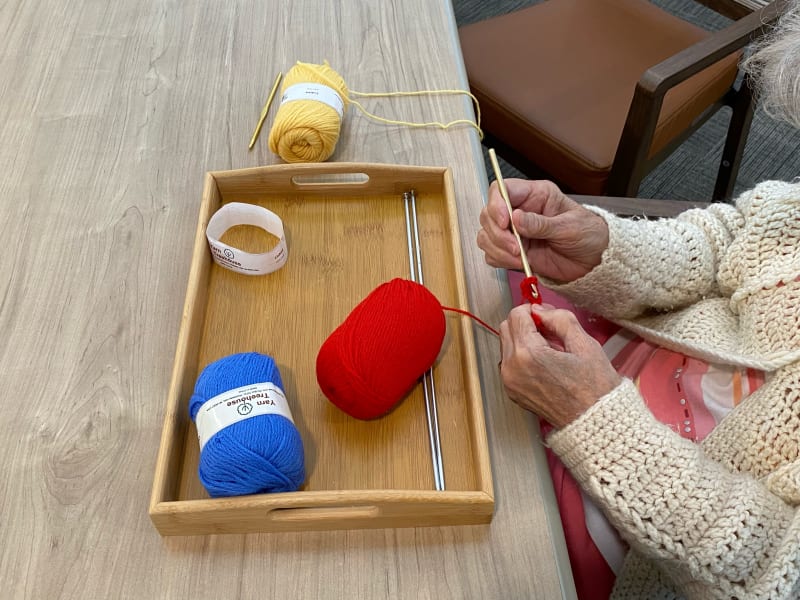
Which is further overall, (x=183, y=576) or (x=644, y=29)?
(x=644, y=29)

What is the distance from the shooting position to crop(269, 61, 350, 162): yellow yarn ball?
3.13 feet

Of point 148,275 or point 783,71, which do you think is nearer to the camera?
point 783,71

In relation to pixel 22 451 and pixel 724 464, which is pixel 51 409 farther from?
pixel 724 464

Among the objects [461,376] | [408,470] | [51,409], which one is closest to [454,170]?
[461,376]

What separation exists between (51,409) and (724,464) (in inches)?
30.8

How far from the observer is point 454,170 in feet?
3.29

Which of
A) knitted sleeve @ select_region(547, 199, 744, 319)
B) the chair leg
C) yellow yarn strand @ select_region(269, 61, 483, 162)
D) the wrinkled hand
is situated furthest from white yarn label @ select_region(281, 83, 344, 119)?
the chair leg

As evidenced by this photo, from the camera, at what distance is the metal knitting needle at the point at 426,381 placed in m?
0.72

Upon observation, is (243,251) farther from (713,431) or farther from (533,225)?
(713,431)

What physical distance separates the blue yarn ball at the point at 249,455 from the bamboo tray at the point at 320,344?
0.07 feet

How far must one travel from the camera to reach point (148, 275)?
875 millimetres

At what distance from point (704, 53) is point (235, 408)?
97cm

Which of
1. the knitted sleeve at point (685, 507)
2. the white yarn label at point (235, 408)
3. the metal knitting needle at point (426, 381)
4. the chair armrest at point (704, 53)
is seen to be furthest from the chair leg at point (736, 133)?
the white yarn label at point (235, 408)

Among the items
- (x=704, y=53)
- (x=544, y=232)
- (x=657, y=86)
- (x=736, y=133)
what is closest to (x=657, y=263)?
(x=544, y=232)
